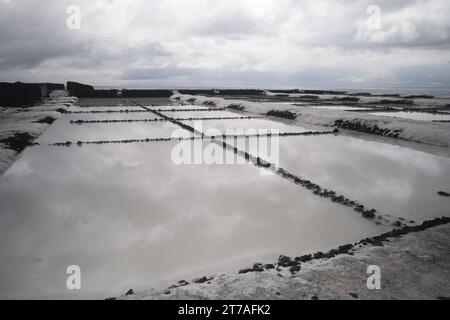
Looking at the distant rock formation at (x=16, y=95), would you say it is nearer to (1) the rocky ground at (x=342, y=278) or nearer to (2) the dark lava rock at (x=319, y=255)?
(1) the rocky ground at (x=342, y=278)

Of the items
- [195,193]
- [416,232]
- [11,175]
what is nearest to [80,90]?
[11,175]

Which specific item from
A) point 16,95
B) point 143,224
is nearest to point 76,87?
point 16,95

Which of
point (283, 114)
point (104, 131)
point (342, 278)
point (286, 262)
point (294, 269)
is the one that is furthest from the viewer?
point (283, 114)

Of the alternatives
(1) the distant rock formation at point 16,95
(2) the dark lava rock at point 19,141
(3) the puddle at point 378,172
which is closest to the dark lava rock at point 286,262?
(3) the puddle at point 378,172

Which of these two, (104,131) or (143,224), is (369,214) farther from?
(104,131)

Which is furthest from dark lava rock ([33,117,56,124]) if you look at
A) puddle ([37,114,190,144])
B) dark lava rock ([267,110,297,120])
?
dark lava rock ([267,110,297,120])
